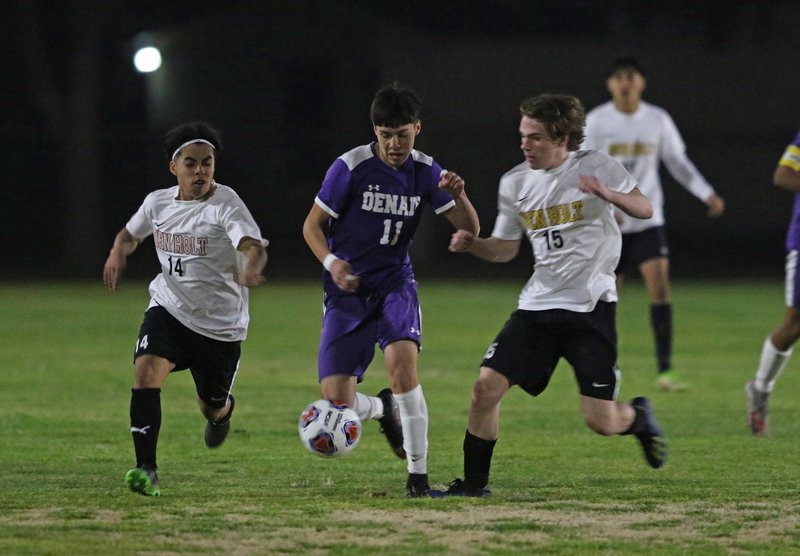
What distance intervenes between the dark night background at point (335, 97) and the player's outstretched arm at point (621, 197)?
2039 cm

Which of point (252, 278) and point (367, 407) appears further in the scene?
point (367, 407)

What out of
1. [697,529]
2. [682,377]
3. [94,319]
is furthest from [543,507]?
[94,319]

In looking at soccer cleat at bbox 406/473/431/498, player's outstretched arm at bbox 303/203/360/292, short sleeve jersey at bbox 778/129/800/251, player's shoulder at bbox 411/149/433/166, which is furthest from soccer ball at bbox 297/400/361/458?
short sleeve jersey at bbox 778/129/800/251

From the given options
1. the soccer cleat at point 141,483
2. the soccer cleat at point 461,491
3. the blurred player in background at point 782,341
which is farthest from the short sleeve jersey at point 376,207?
the blurred player in background at point 782,341

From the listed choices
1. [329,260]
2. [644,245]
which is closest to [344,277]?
[329,260]

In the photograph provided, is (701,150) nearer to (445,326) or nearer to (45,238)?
A: (45,238)

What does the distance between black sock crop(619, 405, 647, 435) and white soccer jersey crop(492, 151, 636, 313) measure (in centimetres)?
62

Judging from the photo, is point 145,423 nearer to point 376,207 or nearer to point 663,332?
point 376,207

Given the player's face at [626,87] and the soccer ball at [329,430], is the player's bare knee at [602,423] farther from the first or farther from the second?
the player's face at [626,87]

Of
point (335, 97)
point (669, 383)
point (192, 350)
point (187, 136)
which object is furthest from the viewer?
point (335, 97)

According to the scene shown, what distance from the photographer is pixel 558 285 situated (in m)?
6.94

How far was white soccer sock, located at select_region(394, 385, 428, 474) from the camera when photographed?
6766mm

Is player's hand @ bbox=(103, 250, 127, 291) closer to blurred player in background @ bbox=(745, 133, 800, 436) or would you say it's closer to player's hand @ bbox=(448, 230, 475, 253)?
player's hand @ bbox=(448, 230, 475, 253)

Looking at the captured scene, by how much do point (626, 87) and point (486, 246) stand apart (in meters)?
5.52
